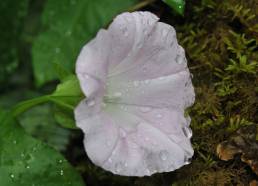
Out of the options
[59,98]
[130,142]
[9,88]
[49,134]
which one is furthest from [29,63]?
[130,142]

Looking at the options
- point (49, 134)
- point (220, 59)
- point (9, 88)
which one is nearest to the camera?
point (220, 59)

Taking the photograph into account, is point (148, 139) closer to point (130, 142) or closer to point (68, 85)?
point (130, 142)

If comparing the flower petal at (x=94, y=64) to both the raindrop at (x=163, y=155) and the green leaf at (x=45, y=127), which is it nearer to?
the raindrop at (x=163, y=155)

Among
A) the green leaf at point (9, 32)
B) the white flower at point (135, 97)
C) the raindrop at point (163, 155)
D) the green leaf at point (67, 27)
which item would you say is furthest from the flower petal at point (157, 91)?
the green leaf at point (9, 32)

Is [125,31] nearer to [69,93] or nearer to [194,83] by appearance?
[69,93]

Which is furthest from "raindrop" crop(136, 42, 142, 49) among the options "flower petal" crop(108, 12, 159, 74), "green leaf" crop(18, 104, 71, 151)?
"green leaf" crop(18, 104, 71, 151)

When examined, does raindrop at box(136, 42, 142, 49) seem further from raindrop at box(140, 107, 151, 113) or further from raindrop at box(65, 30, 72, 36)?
raindrop at box(65, 30, 72, 36)
